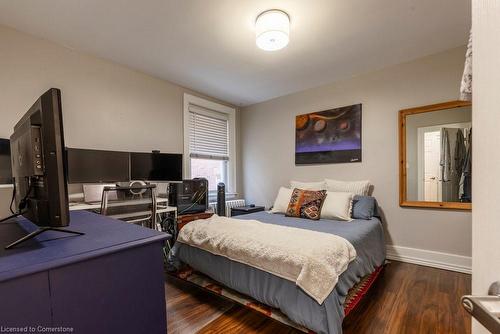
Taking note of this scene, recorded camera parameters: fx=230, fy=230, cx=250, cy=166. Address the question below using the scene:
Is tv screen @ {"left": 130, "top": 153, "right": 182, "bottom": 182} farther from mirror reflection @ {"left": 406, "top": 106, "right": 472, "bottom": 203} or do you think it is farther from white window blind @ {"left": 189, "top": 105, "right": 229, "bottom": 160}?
mirror reflection @ {"left": 406, "top": 106, "right": 472, "bottom": 203}

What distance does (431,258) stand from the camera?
8.48 ft

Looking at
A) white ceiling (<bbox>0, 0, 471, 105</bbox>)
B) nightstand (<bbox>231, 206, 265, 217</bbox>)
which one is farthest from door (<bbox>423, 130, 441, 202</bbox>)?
nightstand (<bbox>231, 206, 265, 217</bbox>)

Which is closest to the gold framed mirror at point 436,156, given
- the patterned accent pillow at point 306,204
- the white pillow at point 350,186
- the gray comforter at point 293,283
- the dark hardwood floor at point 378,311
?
the white pillow at point 350,186

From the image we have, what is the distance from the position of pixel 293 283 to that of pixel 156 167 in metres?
2.12

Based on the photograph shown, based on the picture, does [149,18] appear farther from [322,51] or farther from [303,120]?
[303,120]

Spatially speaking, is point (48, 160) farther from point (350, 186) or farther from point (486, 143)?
point (350, 186)

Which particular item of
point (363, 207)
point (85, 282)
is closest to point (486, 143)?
point (85, 282)

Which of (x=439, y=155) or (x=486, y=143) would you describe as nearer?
(x=486, y=143)

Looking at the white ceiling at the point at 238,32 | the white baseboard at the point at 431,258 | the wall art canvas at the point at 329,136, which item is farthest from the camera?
the wall art canvas at the point at 329,136

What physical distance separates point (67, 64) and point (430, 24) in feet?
11.6

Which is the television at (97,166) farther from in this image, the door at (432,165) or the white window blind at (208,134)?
the door at (432,165)

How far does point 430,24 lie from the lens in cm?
206

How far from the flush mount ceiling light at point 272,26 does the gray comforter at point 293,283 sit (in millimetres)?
1720

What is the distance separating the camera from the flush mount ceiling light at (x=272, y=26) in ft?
6.06
